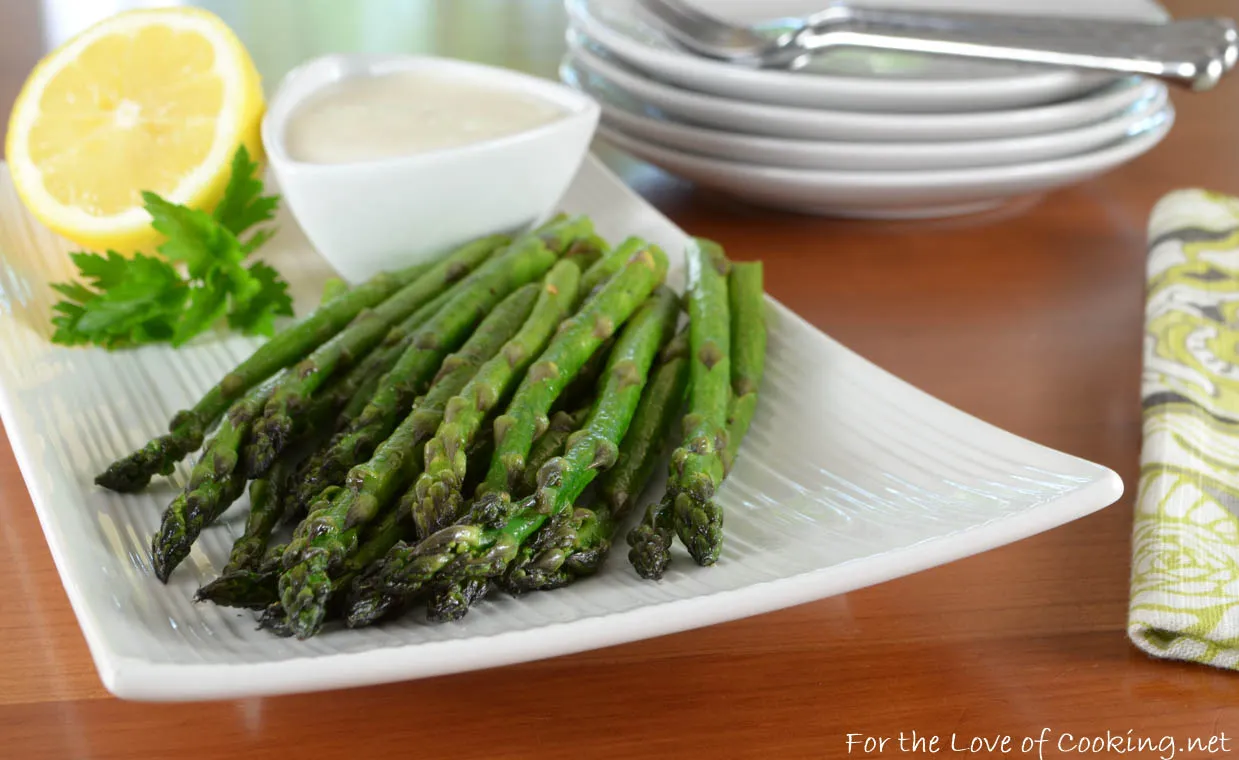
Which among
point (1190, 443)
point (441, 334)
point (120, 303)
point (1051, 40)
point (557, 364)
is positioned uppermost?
point (1051, 40)

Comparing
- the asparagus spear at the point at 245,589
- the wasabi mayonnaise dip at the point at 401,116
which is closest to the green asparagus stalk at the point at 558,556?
the asparagus spear at the point at 245,589

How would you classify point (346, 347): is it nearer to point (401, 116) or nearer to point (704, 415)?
point (704, 415)

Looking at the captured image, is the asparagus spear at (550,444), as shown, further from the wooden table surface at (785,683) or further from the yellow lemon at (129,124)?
the yellow lemon at (129,124)

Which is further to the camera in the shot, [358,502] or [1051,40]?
[1051,40]

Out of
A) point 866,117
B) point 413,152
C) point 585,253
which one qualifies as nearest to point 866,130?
point 866,117

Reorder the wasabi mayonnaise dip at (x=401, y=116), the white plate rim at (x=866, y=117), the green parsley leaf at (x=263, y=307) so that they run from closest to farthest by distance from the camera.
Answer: the green parsley leaf at (x=263, y=307), the wasabi mayonnaise dip at (x=401, y=116), the white plate rim at (x=866, y=117)

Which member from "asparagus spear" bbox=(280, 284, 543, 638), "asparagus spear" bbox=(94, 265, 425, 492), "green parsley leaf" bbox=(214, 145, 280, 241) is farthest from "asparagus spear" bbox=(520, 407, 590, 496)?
"green parsley leaf" bbox=(214, 145, 280, 241)
